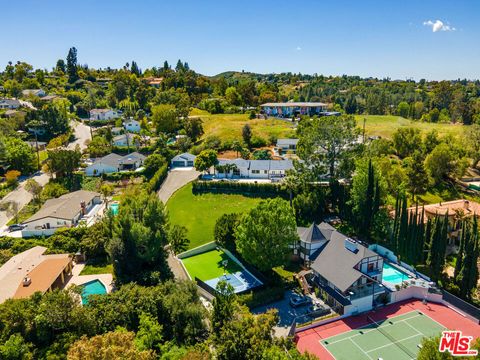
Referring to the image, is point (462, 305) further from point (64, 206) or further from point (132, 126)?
point (132, 126)

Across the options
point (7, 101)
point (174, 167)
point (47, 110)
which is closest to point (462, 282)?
point (174, 167)

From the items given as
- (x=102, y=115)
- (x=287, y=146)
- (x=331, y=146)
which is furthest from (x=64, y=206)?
(x=102, y=115)

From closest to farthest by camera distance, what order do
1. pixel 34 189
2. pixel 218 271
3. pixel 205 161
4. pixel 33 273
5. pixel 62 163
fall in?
pixel 33 273 < pixel 218 271 < pixel 34 189 < pixel 205 161 < pixel 62 163

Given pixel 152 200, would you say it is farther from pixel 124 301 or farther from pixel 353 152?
pixel 353 152

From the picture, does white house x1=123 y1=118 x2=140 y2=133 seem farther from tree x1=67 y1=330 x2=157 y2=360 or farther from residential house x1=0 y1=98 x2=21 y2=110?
tree x1=67 y1=330 x2=157 y2=360

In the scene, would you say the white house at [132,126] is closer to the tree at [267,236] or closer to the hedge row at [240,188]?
the hedge row at [240,188]

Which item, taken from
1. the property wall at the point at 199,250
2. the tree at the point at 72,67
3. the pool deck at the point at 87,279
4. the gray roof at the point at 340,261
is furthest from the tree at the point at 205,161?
the tree at the point at 72,67
